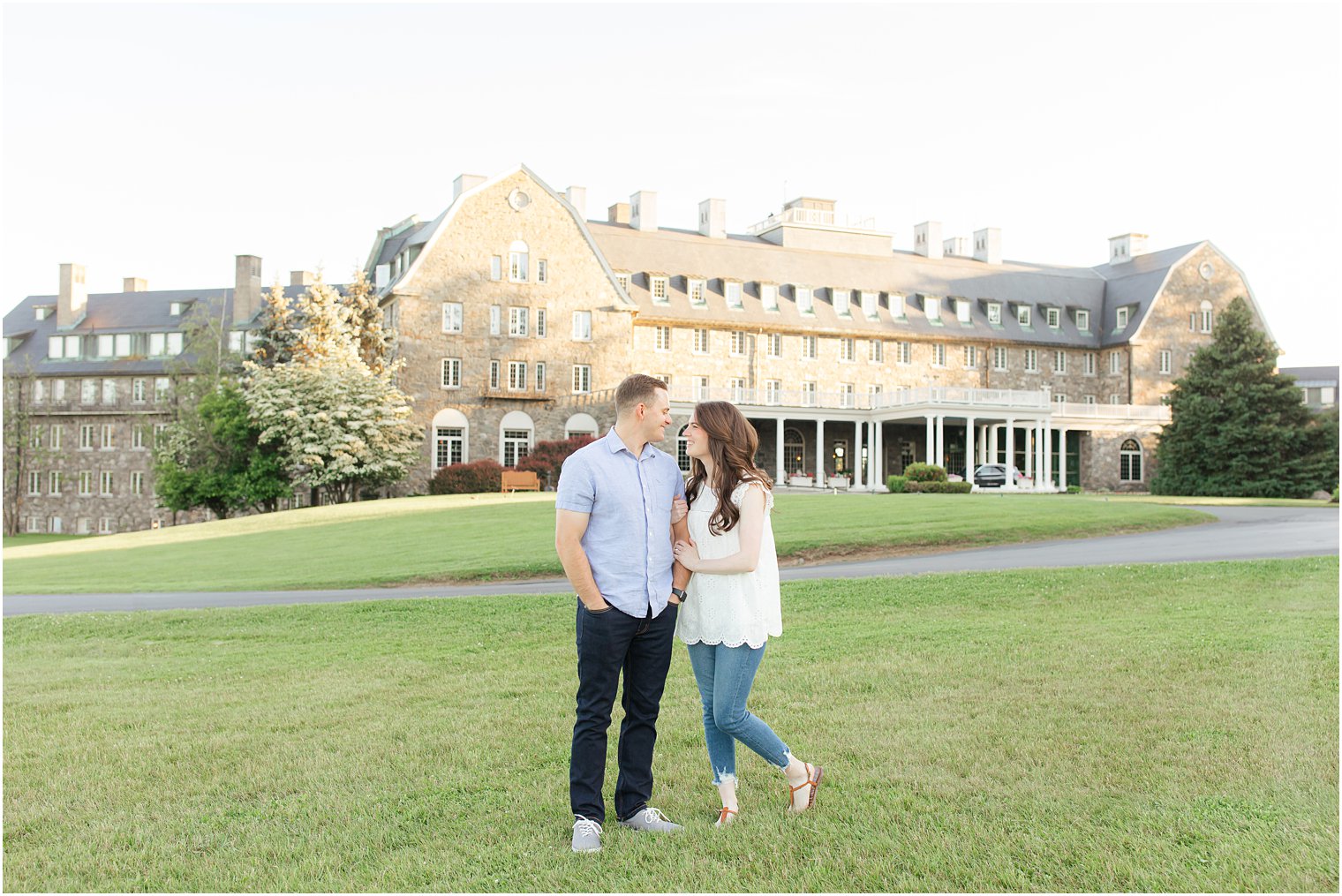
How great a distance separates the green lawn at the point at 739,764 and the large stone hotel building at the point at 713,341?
3628cm

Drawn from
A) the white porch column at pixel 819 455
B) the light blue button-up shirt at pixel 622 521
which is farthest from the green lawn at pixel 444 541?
the light blue button-up shirt at pixel 622 521

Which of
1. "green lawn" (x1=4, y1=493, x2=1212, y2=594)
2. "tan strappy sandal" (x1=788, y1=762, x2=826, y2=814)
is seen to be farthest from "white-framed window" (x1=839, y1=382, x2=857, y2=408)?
"tan strappy sandal" (x1=788, y1=762, x2=826, y2=814)

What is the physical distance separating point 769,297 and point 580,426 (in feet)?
39.2

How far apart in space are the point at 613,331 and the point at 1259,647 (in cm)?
4036

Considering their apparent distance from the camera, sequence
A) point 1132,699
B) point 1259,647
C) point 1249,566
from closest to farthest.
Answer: point 1132,699, point 1259,647, point 1249,566

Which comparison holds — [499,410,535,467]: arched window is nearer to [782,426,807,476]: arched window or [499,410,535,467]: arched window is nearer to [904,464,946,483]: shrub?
[782,426,807,476]: arched window

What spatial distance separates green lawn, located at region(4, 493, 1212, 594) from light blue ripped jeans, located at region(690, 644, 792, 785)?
539 inches

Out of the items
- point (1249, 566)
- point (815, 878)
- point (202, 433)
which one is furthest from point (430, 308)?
point (815, 878)

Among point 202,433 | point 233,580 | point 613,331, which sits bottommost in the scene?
point 233,580

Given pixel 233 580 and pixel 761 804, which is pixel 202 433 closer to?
pixel 233 580

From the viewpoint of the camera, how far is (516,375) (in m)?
47.7

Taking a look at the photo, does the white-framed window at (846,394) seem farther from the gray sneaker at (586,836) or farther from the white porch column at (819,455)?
the gray sneaker at (586,836)

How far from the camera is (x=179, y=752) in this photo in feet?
22.6

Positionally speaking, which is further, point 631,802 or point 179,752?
point 179,752
